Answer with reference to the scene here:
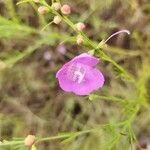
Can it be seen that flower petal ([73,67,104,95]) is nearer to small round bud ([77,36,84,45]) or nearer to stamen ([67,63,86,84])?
stamen ([67,63,86,84])

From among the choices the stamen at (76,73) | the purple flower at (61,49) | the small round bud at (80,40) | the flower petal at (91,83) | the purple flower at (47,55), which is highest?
the purple flower at (61,49)

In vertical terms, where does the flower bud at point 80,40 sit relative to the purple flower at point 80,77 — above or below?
above

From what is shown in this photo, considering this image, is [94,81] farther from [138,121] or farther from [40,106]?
[40,106]

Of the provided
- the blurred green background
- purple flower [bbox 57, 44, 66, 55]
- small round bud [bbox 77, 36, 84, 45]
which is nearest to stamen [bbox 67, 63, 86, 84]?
small round bud [bbox 77, 36, 84, 45]

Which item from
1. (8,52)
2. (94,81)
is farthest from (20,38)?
(94,81)

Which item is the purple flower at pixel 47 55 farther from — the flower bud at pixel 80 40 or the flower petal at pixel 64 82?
the flower bud at pixel 80 40

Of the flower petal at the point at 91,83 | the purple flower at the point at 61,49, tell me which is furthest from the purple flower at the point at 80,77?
the purple flower at the point at 61,49

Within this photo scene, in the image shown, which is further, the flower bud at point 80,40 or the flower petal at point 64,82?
the flower petal at point 64,82
